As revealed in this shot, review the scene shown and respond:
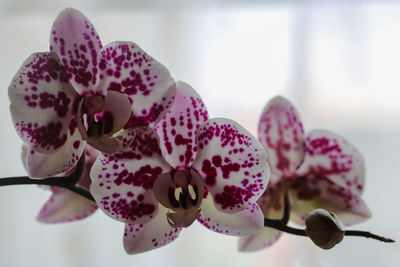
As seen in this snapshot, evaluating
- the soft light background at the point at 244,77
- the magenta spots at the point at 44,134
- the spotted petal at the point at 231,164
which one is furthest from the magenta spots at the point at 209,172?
the soft light background at the point at 244,77

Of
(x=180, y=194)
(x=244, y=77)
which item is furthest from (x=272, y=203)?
(x=244, y=77)

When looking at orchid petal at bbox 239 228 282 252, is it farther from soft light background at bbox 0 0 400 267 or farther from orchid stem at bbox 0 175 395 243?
soft light background at bbox 0 0 400 267

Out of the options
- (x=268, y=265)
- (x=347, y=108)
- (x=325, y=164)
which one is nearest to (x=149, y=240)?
(x=325, y=164)

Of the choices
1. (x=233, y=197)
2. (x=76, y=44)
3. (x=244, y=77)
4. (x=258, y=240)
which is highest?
(x=76, y=44)

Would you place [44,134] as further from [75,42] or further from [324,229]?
[324,229]

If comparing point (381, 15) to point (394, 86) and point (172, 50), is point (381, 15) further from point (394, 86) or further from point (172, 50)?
point (172, 50)

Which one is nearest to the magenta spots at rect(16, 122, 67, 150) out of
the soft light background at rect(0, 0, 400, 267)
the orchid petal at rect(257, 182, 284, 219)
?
the orchid petal at rect(257, 182, 284, 219)

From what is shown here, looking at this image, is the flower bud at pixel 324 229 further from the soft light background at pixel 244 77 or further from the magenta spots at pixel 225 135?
the soft light background at pixel 244 77
